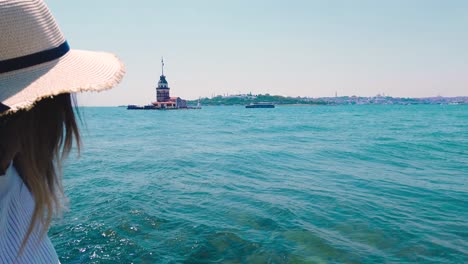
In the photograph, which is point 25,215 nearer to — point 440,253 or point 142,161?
point 440,253

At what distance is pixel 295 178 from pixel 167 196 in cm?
508

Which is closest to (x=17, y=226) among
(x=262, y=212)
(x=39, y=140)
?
(x=39, y=140)

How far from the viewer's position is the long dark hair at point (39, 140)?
3.35ft

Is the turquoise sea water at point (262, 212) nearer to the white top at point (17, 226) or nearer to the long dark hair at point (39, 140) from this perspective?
the long dark hair at point (39, 140)

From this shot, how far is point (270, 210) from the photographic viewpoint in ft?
25.9

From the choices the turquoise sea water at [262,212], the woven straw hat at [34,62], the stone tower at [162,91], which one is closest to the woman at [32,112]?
the woven straw hat at [34,62]

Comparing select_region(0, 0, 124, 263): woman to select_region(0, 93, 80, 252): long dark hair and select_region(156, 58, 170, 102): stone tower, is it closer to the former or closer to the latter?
select_region(0, 93, 80, 252): long dark hair

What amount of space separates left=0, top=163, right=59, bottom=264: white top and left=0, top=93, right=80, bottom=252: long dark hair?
0.10ft

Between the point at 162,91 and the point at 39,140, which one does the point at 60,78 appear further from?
the point at 162,91

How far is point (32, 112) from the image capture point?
1076mm

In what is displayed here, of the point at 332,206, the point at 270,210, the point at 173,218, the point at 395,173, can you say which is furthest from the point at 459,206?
the point at 173,218

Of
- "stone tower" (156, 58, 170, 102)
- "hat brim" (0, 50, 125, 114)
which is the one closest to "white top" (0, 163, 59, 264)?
"hat brim" (0, 50, 125, 114)

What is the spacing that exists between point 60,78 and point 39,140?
0.23 metres

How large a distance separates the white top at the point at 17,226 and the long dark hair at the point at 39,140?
0.03 m
